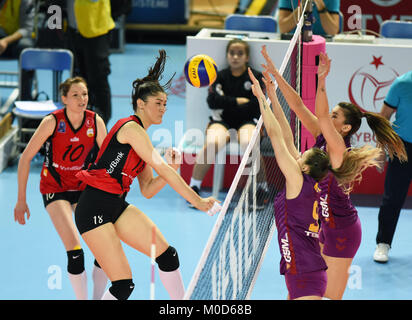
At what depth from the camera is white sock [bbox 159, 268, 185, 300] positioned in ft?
16.5

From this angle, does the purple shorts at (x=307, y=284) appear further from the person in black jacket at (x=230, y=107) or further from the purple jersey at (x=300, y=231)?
the person in black jacket at (x=230, y=107)

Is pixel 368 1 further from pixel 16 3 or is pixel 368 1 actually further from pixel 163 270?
pixel 163 270

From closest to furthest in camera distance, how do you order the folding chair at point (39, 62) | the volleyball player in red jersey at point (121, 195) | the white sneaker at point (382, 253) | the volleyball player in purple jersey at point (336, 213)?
the volleyball player in red jersey at point (121, 195) < the volleyball player in purple jersey at point (336, 213) < the white sneaker at point (382, 253) < the folding chair at point (39, 62)

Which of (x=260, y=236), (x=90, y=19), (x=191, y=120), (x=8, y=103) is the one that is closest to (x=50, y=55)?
(x=90, y=19)

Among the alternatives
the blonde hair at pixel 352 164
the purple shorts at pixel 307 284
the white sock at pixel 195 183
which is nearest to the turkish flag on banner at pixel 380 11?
→ the white sock at pixel 195 183

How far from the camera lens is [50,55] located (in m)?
9.25

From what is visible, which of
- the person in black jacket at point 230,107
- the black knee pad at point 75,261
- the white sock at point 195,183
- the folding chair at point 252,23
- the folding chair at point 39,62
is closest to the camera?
the black knee pad at point 75,261

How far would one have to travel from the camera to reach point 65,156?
562cm

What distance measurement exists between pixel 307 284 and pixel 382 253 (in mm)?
2412

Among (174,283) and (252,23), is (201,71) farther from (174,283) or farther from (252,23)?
(252,23)

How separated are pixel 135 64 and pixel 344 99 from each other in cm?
630

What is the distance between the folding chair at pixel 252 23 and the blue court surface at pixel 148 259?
2.60 meters

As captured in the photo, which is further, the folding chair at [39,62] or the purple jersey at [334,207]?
the folding chair at [39,62]

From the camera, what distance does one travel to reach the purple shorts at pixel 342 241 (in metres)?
4.95
